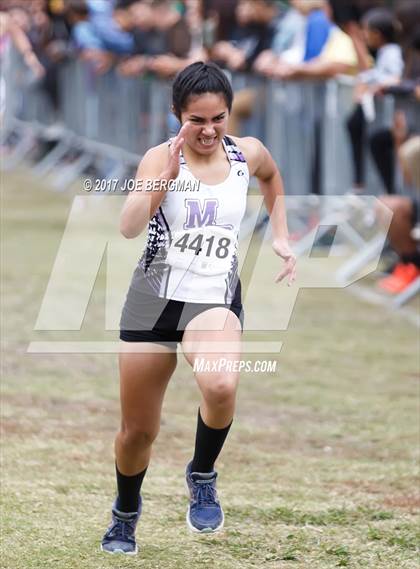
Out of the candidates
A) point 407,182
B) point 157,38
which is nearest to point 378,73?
point 407,182

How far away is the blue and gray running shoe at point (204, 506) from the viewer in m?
4.96

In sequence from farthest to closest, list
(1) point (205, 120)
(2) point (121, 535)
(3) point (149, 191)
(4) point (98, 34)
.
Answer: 1. (4) point (98, 34)
2. (2) point (121, 535)
3. (1) point (205, 120)
4. (3) point (149, 191)

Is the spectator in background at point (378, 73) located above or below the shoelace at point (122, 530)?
below

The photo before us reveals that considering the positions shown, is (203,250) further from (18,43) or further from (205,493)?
(18,43)

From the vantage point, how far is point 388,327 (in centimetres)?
989

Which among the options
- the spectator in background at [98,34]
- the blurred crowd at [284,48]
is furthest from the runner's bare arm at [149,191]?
the spectator in background at [98,34]

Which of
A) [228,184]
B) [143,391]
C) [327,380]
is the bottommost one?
[327,380]

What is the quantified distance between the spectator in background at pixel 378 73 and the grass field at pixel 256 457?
1.52m

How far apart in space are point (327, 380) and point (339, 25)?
184 inches

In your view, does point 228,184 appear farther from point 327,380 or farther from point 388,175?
point 388,175

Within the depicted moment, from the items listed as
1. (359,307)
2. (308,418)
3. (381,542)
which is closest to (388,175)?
(359,307)

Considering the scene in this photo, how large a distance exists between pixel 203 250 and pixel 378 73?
677cm

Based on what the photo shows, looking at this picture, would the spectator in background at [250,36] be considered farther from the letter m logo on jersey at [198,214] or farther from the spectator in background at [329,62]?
the letter m logo on jersey at [198,214]

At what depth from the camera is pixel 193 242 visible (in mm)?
4859
